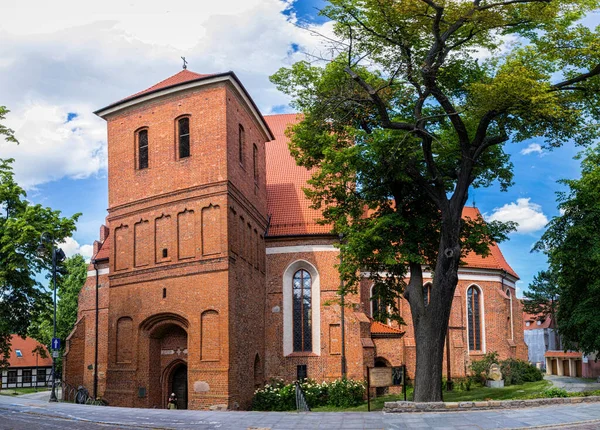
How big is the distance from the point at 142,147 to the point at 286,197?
8219 millimetres

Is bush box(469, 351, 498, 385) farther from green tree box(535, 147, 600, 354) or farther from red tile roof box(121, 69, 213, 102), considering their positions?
red tile roof box(121, 69, 213, 102)

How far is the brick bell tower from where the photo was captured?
23.0 meters

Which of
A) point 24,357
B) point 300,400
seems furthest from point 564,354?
point 24,357

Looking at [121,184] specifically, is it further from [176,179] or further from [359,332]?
[359,332]

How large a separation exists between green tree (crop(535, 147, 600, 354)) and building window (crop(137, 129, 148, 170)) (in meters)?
18.8

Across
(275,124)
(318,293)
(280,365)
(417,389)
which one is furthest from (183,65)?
(417,389)

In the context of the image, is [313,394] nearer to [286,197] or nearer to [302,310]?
[302,310]

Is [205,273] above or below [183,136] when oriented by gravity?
below

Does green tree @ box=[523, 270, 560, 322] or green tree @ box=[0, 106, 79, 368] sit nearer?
green tree @ box=[0, 106, 79, 368]

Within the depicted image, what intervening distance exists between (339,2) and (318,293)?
14.9 m

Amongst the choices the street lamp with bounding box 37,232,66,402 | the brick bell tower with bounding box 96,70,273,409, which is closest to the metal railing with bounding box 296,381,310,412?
the brick bell tower with bounding box 96,70,273,409

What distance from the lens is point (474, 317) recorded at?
37500mm

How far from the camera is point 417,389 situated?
61.0 ft

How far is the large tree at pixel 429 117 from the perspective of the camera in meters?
17.7
